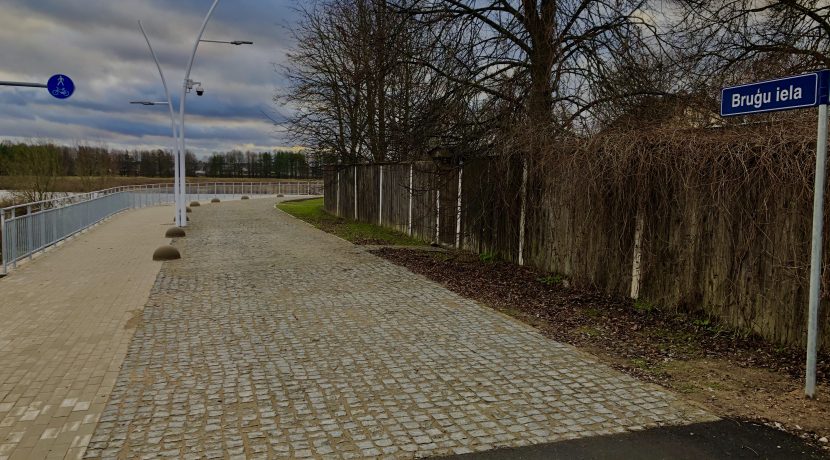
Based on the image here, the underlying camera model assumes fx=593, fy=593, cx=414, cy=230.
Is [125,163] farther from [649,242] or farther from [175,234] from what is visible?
[649,242]

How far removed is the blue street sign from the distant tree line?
74.3 ft

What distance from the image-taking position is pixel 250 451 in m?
3.81

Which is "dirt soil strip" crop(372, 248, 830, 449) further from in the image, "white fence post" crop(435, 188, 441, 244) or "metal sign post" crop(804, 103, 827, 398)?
"white fence post" crop(435, 188, 441, 244)

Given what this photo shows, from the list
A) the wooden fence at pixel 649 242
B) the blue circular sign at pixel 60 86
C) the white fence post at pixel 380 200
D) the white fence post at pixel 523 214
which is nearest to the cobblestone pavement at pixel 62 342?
the blue circular sign at pixel 60 86

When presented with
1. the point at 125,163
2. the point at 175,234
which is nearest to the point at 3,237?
the point at 175,234

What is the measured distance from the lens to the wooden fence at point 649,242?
5.96 meters

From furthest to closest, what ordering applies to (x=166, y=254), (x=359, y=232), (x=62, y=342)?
(x=359, y=232) < (x=166, y=254) < (x=62, y=342)

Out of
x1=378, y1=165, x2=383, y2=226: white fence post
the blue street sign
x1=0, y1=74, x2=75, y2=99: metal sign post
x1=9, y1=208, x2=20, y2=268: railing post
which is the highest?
Result: x1=0, y1=74, x2=75, y2=99: metal sign post

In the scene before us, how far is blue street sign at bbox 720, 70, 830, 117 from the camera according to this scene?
444 cm

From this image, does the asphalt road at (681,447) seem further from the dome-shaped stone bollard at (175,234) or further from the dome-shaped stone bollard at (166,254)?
the dome-shaped stone bollard at (175,234)

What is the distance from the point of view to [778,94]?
4703mm

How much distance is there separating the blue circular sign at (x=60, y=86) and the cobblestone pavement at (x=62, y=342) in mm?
4068

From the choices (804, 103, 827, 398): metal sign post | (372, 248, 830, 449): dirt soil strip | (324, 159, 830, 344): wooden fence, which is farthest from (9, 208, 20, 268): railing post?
(804, 103, 827, 398): metal sign post

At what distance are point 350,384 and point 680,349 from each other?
351 cm
